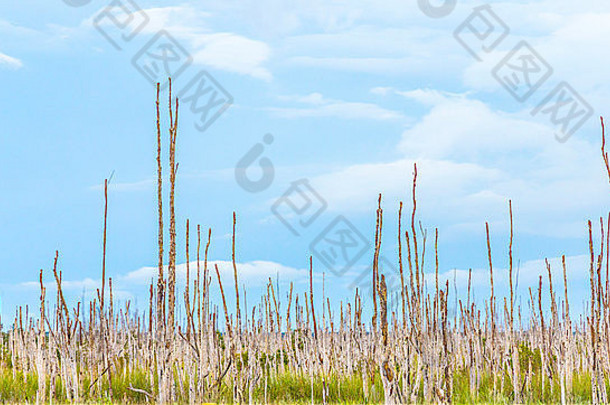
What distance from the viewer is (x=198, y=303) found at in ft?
14.5

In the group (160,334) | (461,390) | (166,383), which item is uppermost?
(160,334)

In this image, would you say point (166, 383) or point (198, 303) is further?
point (198, 303)

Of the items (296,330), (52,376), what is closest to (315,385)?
(296,330)

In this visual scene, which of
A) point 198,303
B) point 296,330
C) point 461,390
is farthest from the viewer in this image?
Result: point 296,330

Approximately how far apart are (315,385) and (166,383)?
2668 millimetres

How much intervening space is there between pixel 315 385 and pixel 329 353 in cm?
62

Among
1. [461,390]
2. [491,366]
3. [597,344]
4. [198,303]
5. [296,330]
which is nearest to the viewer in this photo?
[597,344]

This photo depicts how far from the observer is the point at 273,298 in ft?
20.6

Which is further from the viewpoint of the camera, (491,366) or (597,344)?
(491,366)

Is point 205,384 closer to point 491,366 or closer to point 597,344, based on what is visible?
point 597,344

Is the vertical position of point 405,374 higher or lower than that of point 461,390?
higher

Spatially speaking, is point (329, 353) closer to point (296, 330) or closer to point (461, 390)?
point (296, 330)

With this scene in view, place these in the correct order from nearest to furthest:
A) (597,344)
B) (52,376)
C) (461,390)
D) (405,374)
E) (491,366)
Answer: (405,374), (597,344), (52,376), (461,390), (491,366)

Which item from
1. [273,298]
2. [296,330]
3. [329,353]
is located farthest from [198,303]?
[296,330]
